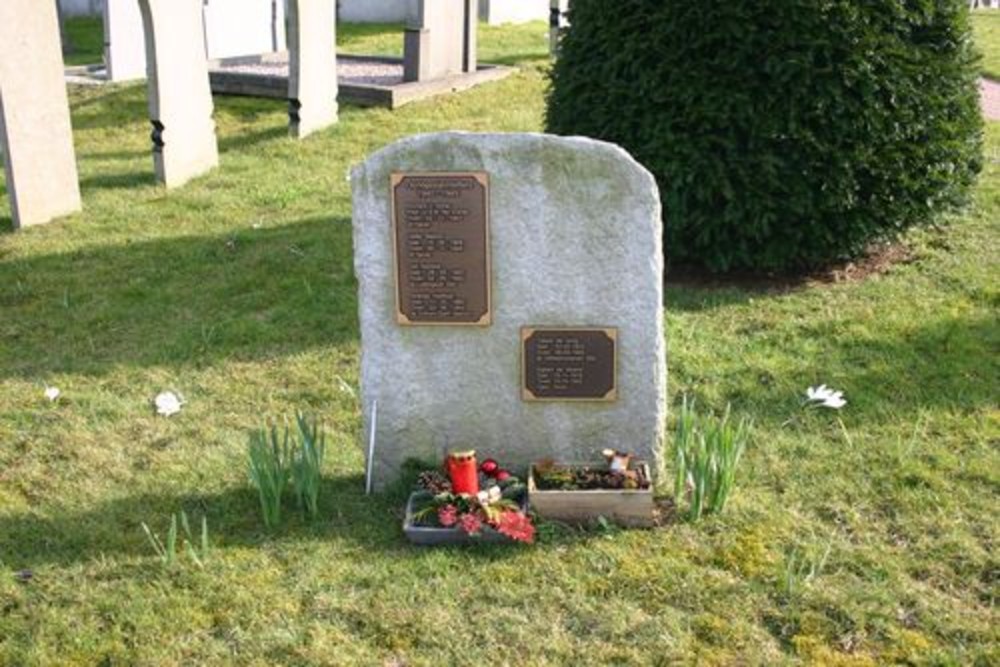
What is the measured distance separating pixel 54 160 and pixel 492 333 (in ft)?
17.4

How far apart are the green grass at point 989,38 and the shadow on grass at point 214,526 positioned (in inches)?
396

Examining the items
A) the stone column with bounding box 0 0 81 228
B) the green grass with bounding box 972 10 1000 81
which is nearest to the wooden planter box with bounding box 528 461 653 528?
the stone column with bounding box 0 0 81 228

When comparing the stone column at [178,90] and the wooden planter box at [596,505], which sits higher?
the stone column at [178,90]

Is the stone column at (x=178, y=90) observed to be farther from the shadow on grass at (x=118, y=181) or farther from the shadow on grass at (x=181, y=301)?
the shadow on grass at (x=181, y=301)

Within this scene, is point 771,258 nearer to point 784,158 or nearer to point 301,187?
point 784,158

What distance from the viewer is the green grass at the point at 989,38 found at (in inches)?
609

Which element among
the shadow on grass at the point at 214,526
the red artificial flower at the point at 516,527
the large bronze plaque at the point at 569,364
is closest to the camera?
the red artificial flower at the point at 516,527

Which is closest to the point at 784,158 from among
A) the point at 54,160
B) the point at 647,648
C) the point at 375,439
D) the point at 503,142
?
the point at 503,142

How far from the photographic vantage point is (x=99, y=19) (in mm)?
20344

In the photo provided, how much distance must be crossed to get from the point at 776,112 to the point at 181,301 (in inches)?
138

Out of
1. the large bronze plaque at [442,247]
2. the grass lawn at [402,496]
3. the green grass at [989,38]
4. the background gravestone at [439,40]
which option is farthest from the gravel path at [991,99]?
the large bronze plaque at [442,247]

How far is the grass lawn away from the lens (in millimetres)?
3598

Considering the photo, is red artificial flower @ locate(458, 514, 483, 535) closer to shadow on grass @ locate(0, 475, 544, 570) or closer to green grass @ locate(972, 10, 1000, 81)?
shadow on grass @ locate(0, 475, 544, 570)

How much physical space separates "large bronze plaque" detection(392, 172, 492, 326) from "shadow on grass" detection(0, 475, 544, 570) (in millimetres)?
733
